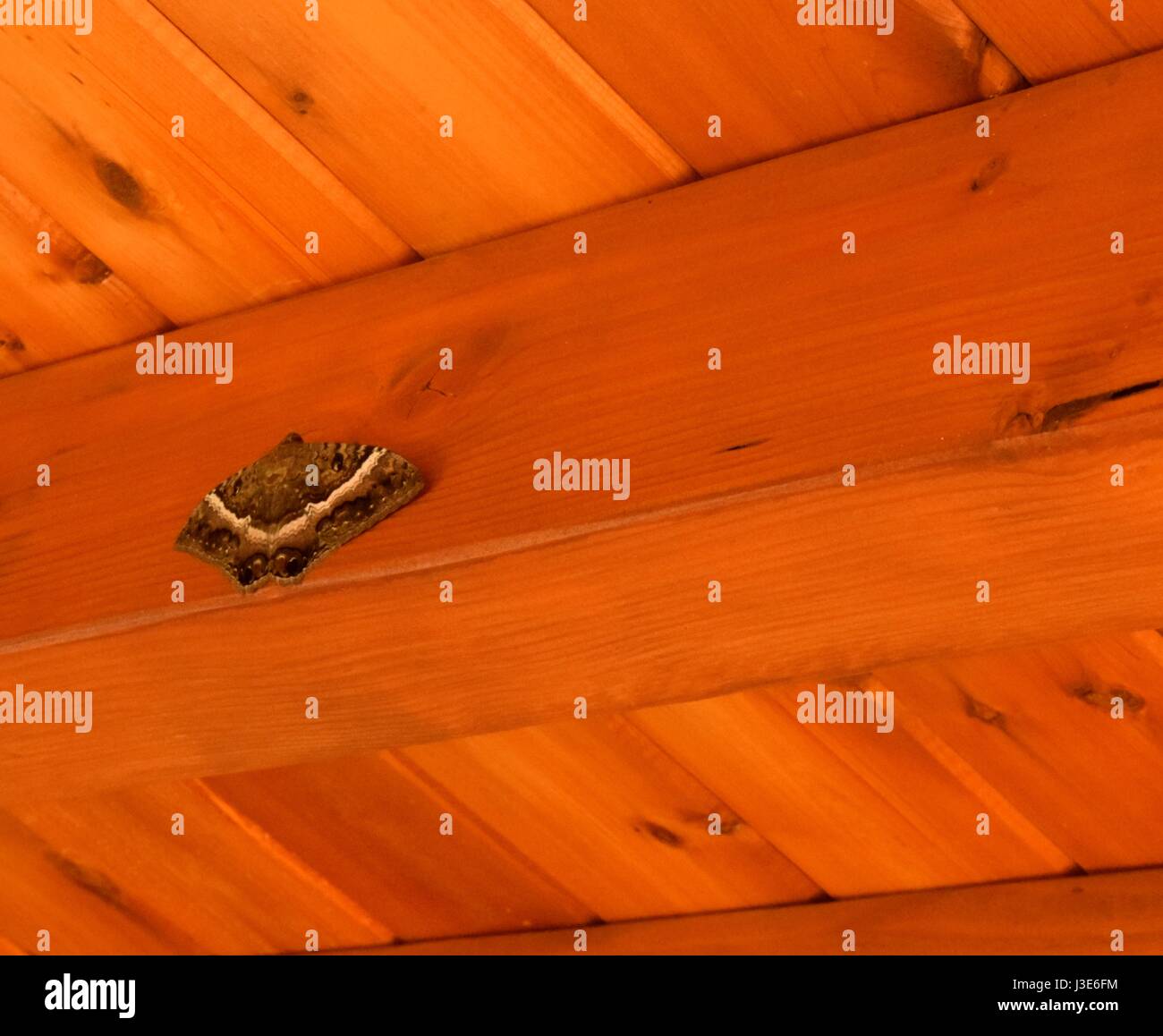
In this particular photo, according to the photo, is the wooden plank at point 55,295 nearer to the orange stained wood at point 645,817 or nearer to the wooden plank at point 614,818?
the orange stained wood at point 645,817

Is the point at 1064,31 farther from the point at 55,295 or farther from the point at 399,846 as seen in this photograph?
the point at 399,846

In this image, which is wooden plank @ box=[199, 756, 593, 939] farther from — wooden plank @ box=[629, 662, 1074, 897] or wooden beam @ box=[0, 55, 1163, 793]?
wooden beam @ box=[0, 55, 1163, 793]

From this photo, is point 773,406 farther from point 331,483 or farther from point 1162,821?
point 1162,821

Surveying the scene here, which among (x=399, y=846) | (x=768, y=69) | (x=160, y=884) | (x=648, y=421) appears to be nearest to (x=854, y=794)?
(x=399, y=846)

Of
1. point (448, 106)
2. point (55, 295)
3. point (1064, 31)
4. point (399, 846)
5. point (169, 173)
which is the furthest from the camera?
point (399, 846)

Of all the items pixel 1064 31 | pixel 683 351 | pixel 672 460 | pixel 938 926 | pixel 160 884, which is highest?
pixel 1064 31

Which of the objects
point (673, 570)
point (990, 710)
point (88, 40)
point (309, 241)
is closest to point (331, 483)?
point (309, 241)

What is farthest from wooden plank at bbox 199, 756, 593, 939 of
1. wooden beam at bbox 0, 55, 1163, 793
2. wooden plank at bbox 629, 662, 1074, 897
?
wooden beam at bbox 0, 55, 1163, 793
